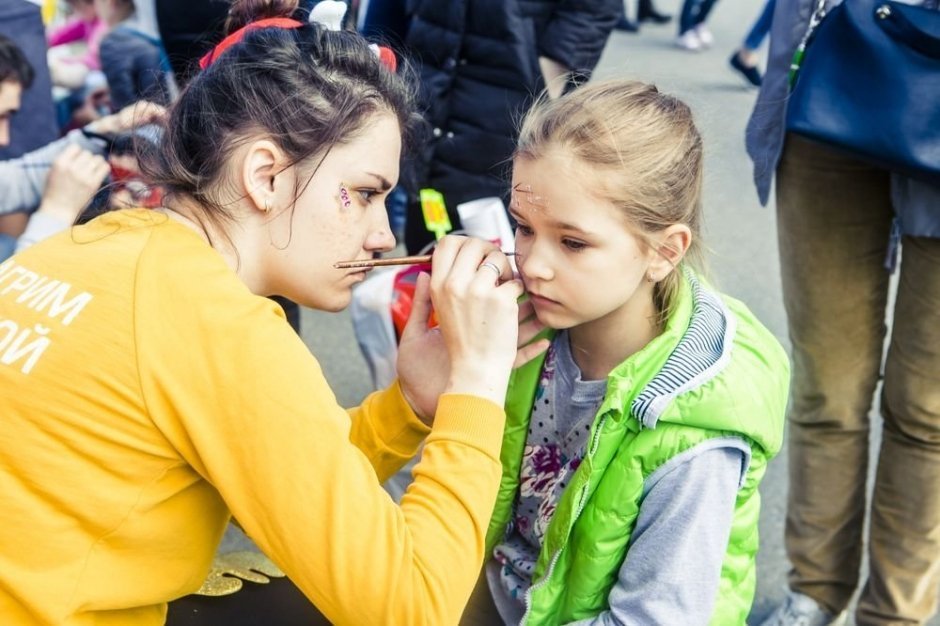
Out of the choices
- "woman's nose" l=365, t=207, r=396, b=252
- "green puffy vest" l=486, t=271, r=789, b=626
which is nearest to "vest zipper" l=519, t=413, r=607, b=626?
"green puffy vest" l=486, t=271, r=789, b=626

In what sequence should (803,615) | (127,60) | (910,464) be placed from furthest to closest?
(127,60) < (803,615) < (910,464)

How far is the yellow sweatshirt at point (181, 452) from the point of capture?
3.83 feet

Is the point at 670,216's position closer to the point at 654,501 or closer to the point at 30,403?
the point at 654,501

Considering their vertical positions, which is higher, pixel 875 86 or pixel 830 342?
pixel 875 86

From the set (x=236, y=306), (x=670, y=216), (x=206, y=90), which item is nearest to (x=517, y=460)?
(x=670, y=216)

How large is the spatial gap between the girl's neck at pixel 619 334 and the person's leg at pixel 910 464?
0.62m

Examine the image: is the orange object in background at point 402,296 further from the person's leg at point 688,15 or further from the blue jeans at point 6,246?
the person's leg at point 688,15

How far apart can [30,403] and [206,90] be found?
1.60ft

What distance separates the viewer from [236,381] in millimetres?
1162

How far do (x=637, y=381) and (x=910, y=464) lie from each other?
90cm

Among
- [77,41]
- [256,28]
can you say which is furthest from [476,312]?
[77,41]

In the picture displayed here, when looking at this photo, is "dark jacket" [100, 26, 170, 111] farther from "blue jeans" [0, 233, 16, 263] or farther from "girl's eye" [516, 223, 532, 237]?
"girl's eye" [516, 223, 532, 237]

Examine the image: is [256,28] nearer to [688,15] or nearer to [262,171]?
[262,171]

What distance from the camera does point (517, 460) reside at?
1.66m
